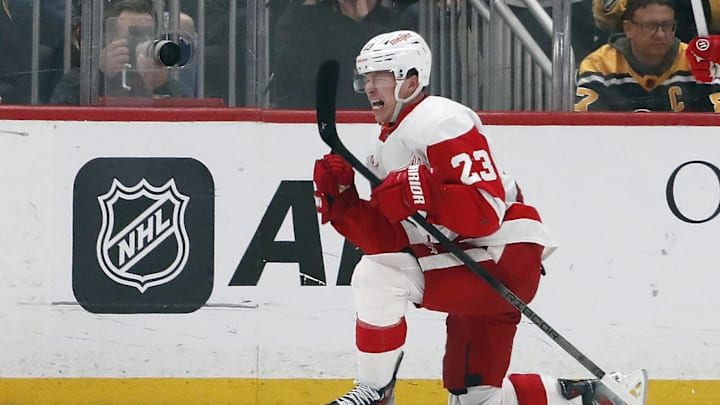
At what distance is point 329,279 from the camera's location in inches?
159

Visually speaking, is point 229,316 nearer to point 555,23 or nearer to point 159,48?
point 159,48

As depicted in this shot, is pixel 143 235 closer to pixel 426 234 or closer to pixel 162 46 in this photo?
pixel 162 46

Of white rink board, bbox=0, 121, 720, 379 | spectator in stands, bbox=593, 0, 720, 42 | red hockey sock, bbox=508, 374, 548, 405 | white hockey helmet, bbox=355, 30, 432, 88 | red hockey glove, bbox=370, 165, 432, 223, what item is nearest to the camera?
red hockey glove, bbox=370, 165, 432, 223

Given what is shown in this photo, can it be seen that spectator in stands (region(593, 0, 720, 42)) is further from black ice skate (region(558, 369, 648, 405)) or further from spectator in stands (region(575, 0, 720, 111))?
black ice skate (region(558, 369, 648, 405))

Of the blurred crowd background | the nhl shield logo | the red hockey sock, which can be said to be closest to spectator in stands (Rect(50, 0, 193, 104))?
the blurred crowd background

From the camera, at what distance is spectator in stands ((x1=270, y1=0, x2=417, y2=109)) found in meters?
4.02

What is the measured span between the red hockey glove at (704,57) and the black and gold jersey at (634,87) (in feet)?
0.08

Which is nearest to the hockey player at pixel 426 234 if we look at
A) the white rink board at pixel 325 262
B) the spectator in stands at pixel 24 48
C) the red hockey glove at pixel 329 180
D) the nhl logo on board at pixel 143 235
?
the red hockey glove at pixel 329 180

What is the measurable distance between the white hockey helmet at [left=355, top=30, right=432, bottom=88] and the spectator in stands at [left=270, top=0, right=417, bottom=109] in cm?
77

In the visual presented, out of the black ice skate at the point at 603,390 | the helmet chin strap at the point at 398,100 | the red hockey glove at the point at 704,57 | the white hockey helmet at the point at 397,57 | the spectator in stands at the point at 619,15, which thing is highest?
the spectator in stands at the point at 619,15

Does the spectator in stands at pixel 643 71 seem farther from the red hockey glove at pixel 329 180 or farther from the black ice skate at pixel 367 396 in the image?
the black ice skate at pixel 367 396

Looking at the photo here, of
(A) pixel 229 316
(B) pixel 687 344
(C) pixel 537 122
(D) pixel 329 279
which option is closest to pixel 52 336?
(A) pixel 229 316

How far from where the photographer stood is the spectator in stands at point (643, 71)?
4.11 metres

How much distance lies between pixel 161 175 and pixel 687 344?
1612mm
